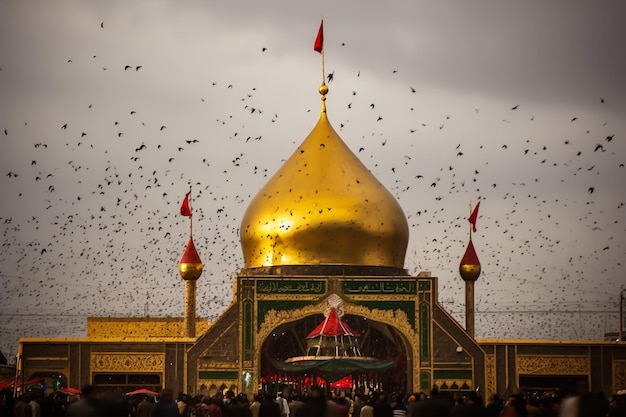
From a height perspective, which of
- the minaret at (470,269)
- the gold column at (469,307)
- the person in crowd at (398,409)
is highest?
the minaret at (470,269)

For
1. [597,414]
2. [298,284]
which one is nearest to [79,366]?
[298,284]

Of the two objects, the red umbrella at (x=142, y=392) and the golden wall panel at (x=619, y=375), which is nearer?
the red umbrella at (x=142, y=392)

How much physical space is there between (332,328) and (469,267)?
590 centimetres

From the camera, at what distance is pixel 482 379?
41406mm

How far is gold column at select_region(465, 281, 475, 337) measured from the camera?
42.5 m

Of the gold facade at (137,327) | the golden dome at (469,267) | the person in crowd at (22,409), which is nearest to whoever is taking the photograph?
the person in crowd at (22,409)

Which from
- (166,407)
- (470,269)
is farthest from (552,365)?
(166,407)

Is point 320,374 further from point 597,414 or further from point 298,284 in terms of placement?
point 597,414

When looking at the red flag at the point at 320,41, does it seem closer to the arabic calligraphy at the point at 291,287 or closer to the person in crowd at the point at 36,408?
the arabic calligraphy at the point at 291,287

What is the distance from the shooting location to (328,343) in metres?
40.9

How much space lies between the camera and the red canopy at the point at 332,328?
40406 mm

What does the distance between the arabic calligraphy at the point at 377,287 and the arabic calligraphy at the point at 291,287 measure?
0.76m

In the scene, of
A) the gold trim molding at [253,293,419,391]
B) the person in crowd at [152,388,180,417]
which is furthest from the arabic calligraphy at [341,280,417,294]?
the person in crowd at [152,388,180,417]

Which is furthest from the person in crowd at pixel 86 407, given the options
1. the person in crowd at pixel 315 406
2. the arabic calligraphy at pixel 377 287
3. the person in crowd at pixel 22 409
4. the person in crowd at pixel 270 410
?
the arabic calligraphy at pixel 377 287
